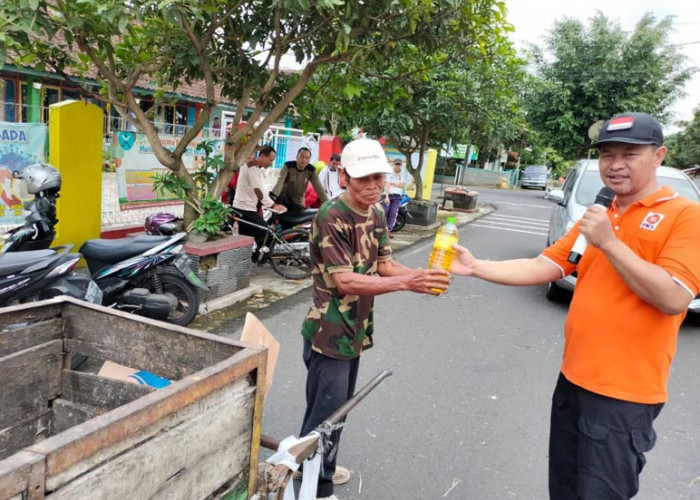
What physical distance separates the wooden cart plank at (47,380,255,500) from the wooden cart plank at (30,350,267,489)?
3cm

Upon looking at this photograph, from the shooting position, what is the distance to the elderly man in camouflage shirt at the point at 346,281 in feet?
7.30

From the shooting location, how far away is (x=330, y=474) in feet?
8.55

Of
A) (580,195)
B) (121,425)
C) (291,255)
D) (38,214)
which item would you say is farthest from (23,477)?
(580,195)

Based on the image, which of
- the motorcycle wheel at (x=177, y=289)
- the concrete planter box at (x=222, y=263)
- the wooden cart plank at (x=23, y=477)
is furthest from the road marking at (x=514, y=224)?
the wooden cart plank at (x=23, y=477)

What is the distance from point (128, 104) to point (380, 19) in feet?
8.65

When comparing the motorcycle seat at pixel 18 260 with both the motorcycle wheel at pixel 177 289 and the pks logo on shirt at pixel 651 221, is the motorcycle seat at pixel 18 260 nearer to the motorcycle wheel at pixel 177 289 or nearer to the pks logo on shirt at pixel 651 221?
the motorcycle wheel at pixel 177 289

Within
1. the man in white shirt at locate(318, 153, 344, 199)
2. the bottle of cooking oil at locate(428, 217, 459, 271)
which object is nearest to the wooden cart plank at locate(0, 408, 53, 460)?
the bottle of cooking oil at locate(428, 217, 459, 271)

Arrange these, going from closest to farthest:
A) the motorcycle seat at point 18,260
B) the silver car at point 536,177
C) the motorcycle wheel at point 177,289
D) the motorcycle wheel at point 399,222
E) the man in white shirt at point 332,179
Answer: the motorcycle seat at point 18,260
the motorcycle wheel at point 177,289
the man in white shirt at point 332,179
the motorcycle wheel at point 399,222
the silver car at point 536,177

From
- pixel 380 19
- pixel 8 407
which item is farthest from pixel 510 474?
pixel 380 19

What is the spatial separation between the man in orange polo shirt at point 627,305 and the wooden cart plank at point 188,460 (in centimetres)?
122

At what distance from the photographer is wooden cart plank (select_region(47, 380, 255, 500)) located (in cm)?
113

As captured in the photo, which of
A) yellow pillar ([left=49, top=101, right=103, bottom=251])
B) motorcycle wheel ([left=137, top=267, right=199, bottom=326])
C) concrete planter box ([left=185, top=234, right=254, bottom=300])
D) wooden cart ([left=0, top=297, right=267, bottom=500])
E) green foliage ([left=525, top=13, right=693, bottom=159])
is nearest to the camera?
wooden cart ([left=0, top=297, right=267, bottom=500])

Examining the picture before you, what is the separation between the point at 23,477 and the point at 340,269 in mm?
1422

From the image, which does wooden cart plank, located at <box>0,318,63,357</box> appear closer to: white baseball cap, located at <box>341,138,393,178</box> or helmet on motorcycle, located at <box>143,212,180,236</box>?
white baseball cap, located at <box>341,138,393,178</box>
